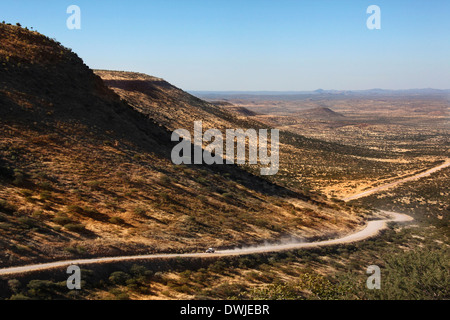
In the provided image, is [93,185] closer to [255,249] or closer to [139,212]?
[139,212]

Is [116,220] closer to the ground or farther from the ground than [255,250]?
farther from the ground

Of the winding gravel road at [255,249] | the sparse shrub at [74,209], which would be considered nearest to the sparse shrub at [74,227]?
the sparse shrub at [74,209]

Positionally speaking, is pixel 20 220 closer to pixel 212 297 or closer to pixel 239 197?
pixel 212 297

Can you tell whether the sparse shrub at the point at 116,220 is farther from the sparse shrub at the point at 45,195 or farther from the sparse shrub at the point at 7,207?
the sparse shrub at the point at 7,207

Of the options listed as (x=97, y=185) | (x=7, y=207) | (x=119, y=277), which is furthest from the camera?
(x=97, y=185)

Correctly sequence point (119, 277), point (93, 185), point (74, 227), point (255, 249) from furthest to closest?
point (93, 185), point (255, 249), point (74, 227), point (119, 277)

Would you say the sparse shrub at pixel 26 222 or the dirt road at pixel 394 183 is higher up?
the sparse shrub at pixel 26 222

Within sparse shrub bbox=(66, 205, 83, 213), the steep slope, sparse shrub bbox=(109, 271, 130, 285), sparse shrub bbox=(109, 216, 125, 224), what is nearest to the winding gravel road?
the steep slope

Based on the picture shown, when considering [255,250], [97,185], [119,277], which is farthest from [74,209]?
[255,250]

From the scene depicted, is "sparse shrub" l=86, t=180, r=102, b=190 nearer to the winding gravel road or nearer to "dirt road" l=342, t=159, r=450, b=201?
the winding gravel road

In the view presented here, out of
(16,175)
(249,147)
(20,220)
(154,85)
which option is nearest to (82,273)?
(20,220)
